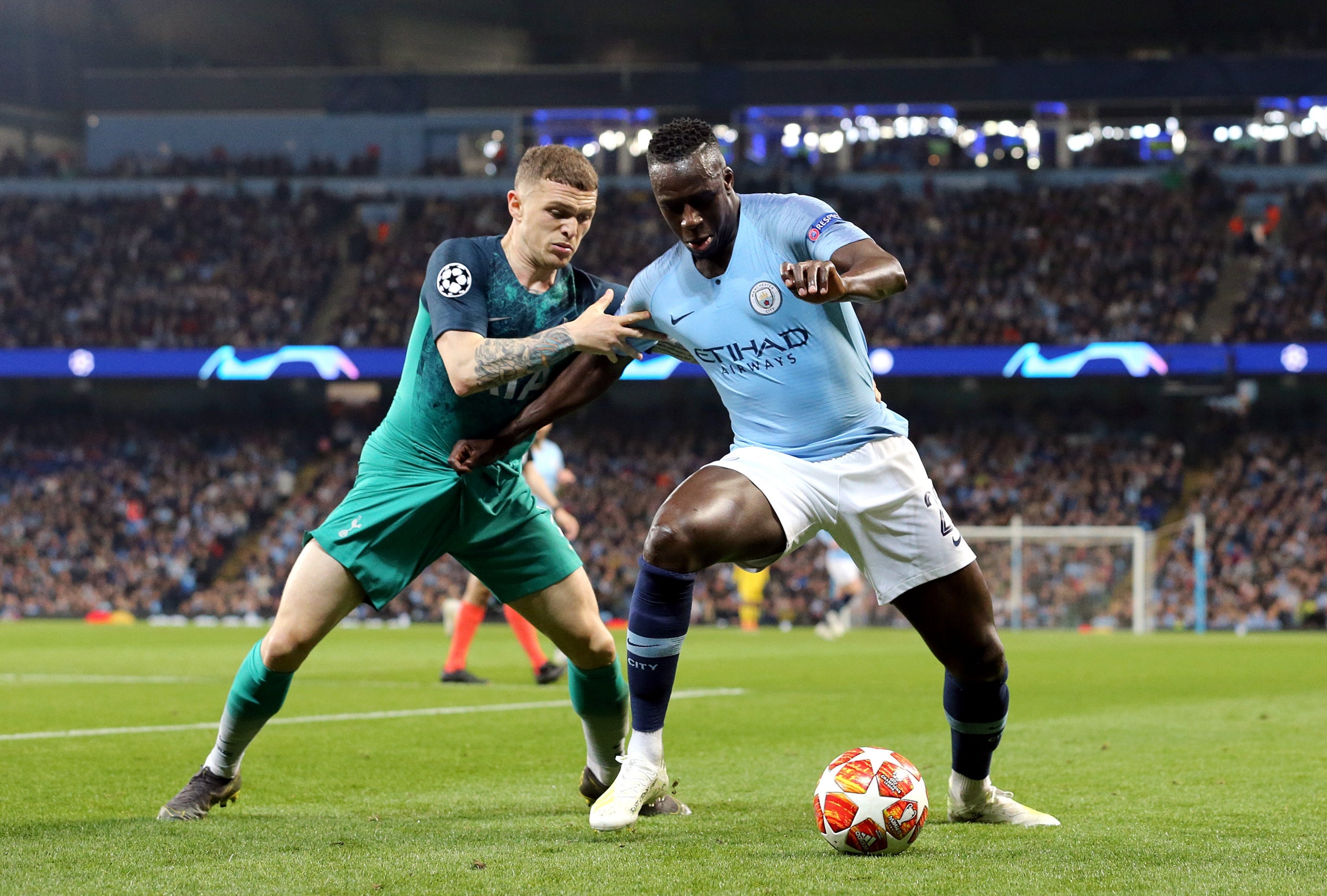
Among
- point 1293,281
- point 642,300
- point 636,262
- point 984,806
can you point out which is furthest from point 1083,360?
point 642,300

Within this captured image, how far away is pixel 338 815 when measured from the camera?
5.62 meters

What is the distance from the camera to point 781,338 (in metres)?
5.22

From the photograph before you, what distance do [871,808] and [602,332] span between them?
69.8 inches

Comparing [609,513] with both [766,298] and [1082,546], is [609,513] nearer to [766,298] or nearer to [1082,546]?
[1082,546]

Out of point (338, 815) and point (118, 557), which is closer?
point (338, 815)

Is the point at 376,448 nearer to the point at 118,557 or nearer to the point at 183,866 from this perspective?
the point at 183,866

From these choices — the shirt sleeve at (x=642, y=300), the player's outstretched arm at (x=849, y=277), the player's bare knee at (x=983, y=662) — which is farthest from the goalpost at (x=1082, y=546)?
the player's outstretched arm at (x=849, y=277)

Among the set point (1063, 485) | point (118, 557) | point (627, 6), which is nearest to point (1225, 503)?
point (1063, 485)

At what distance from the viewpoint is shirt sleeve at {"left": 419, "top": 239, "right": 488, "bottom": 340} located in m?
5.37

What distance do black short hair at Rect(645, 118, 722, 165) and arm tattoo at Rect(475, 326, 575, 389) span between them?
66cm

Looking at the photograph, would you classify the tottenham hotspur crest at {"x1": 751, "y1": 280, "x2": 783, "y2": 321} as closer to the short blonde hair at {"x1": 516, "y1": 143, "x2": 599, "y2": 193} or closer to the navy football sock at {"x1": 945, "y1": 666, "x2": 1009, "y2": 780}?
the short blonde hair at {"x1": 516, "y1": 143, "x2": 599, "y2": 193}

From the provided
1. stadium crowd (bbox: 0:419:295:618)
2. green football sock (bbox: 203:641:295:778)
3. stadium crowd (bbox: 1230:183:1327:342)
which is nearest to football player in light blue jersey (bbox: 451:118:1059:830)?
green football sock (bbox: 203:641:295:778)

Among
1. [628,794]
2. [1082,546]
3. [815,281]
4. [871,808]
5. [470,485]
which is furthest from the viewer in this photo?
[1082,546]

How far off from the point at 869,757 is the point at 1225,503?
28755 millimetres
